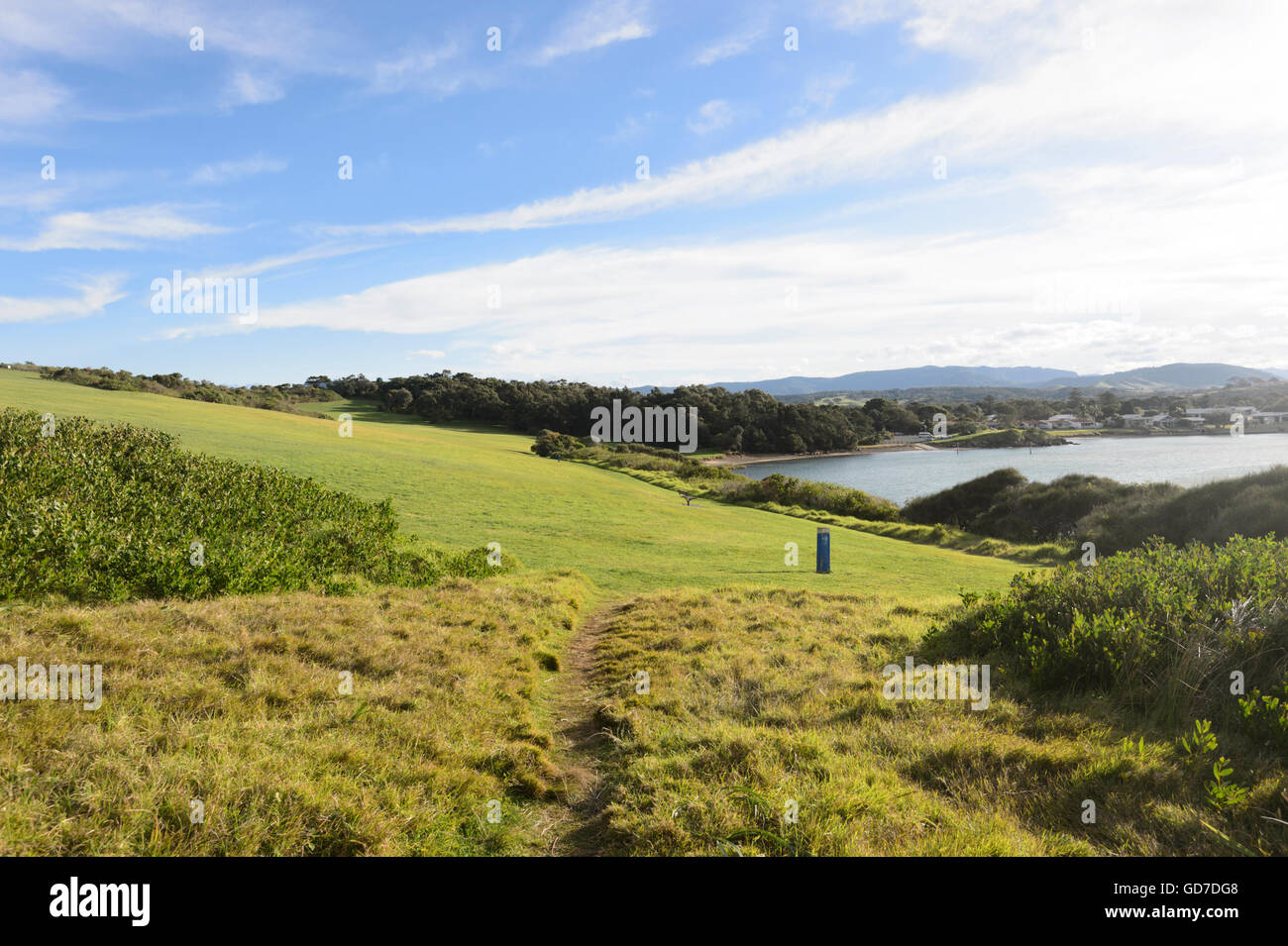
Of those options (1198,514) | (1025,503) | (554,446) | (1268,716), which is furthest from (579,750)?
(554,446)

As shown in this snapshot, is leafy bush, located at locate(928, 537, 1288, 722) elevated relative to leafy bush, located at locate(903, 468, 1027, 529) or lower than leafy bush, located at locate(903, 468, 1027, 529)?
elevated

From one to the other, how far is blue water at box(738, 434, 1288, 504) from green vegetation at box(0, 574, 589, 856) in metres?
55.3

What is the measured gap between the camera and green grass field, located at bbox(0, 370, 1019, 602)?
17125mm

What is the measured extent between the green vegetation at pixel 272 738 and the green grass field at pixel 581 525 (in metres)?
7.01

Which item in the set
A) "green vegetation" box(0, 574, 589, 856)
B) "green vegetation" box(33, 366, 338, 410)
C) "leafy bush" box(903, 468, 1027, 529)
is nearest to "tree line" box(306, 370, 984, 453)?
"green vegetation" box(33, 366, 338, 410)

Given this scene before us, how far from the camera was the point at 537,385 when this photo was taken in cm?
12244

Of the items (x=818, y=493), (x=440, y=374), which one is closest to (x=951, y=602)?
(x=818, y=493)

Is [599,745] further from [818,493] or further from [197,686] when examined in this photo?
[818,493]

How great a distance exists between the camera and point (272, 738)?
5.21 meters

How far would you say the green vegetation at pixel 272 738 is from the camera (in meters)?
4.02

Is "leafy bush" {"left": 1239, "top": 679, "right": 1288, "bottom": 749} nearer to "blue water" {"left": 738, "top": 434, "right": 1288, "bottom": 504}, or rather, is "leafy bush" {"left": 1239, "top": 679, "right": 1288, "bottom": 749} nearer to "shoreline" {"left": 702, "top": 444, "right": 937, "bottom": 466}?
"blue water" {"left": 738, "top": 434, "right": 1288, "bottom": 504}

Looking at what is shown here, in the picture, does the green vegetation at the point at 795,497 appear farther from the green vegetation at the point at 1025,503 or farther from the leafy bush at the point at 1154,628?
the leafy bush at the point at 1154,628

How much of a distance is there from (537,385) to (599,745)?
120 metres

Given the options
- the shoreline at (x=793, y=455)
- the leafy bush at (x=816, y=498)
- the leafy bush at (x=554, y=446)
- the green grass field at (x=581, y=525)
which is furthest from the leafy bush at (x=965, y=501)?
the shoreline at (x=793, y=455)
